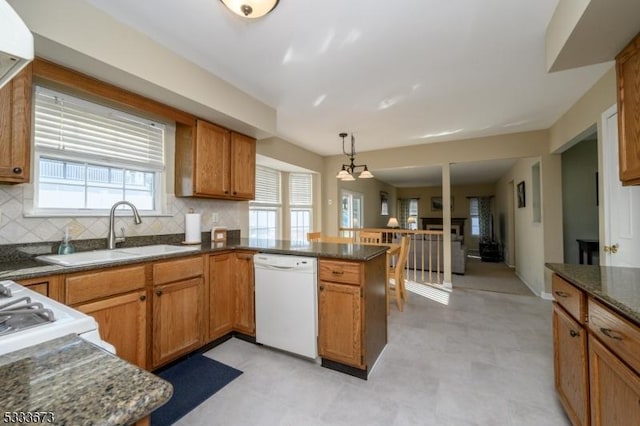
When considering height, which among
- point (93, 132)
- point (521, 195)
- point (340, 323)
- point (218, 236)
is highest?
point (93, 132)

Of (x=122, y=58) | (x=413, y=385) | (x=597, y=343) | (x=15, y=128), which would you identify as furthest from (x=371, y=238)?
(x=15, y=128)

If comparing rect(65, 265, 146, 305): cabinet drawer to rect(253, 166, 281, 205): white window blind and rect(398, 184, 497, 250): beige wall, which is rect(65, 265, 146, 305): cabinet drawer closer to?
rect(253, 166, 281, 205): white window blind

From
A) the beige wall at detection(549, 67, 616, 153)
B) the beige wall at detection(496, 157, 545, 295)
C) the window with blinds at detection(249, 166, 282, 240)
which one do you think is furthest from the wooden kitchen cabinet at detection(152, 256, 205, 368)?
the beige wall at detection(496, 157, 545, 295)

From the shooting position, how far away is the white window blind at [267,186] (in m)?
4.44

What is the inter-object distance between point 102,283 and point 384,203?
8.68 m

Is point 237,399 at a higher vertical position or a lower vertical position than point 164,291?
lower

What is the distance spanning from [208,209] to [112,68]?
5.22ft

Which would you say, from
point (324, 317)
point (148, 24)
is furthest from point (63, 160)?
point (324, 317)

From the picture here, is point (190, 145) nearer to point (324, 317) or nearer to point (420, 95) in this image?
→ point (324, 317)

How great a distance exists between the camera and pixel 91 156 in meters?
2.18

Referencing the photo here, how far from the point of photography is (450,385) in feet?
6.35

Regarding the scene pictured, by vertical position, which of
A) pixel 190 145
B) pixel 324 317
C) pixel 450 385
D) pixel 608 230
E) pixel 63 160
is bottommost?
pixel 450 385

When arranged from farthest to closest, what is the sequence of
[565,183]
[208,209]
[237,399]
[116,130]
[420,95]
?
[565,183]
[208,209]
[420,95]
[116,130]
[237,399]

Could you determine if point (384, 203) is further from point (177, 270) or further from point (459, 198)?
point (177, 270)
